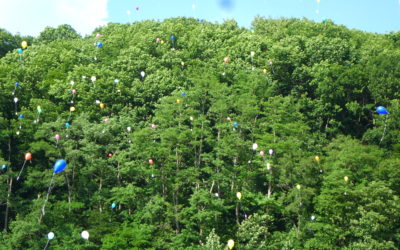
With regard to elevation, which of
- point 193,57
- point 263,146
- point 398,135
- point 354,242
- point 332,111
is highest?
point 193,57

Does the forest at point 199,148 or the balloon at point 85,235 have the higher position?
the forest at point 199,148

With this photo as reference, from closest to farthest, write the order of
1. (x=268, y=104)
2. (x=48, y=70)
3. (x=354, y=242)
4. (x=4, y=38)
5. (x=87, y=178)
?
1. (x=354, y=242)
2. (x=87, y=178)
3. (x=268, y=104)
4. (x=48, y=70)
5. (x=4, y=38)

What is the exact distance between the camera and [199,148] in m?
30.4

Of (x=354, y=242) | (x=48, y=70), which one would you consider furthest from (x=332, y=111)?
(x=48, y=70)

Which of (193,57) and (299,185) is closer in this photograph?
(299,185)

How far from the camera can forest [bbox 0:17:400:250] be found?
81.8 feet

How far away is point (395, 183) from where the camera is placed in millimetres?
25859

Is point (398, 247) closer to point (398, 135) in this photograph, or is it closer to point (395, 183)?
point (395, 183)

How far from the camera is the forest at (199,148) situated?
81.8ft

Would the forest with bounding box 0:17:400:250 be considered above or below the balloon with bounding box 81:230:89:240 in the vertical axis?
above

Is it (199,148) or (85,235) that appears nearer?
(85,235)

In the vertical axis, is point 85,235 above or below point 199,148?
below

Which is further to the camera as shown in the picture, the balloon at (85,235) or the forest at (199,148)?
the forest at (199,148)

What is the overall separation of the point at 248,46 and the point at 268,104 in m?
8.84
